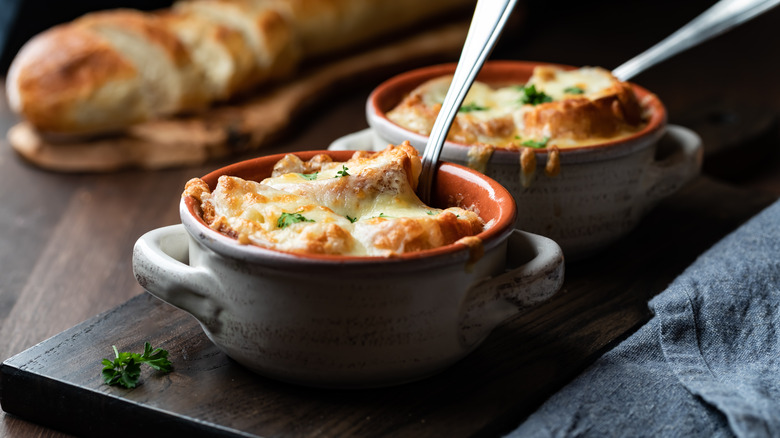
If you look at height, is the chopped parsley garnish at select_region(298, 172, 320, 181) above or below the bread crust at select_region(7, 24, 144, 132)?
above

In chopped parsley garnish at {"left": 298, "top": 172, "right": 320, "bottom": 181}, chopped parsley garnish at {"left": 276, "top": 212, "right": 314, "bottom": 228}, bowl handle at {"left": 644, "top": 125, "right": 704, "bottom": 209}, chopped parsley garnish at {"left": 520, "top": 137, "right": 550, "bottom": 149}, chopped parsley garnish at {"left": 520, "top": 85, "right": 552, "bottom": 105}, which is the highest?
chopped parsley garnish at {"left": 276, "top": 212, "right": 314, "bottom": 228}

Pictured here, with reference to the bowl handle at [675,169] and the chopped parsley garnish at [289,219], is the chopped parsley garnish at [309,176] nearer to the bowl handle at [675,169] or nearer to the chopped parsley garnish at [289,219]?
the chopped parsley garnish at [289,219]

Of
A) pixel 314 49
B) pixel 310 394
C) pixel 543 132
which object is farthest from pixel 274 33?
pixel 310 394

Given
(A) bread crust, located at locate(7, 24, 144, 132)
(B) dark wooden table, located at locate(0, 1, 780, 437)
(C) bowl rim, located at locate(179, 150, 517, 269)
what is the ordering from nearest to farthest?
(C) bowl rim, located at locate(179, 150, 517, 269) → (B) dark wooden table, located at locate(0, 1, 780, 437) → (A) bread crust, located at locate(7, 24, 144, 132)

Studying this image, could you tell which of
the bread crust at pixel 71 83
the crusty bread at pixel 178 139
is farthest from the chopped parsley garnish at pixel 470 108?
the bread crust at pixel 71 83

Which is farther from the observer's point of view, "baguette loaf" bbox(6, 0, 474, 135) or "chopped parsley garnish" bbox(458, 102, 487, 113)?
"baguette loaf" bbox(6, 0, 474, 135)

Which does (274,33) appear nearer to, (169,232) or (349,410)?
(169,232)

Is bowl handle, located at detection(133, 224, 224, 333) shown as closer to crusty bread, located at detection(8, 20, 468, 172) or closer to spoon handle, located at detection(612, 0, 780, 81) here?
spoon handle, located at detection(612, 0, 780, 81)

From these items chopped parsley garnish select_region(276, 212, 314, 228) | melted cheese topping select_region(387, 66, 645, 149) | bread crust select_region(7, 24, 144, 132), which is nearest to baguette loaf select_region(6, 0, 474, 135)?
bread crust select_region(7, 24, 144, 132)
